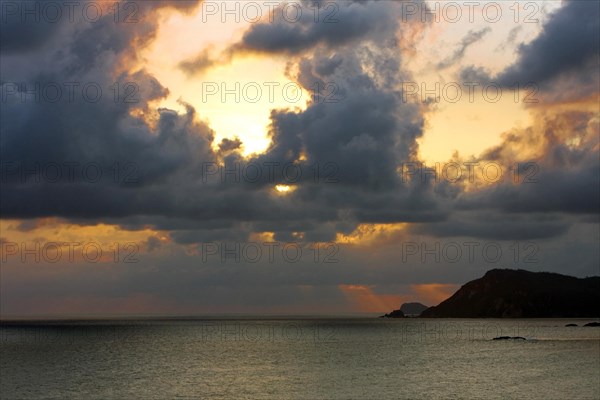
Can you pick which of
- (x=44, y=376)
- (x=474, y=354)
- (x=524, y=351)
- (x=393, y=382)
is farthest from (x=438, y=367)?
(x=44, y=376)

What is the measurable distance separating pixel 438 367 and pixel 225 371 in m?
44.4

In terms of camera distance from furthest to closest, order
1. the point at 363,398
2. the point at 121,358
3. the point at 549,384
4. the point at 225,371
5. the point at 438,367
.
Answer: the point at 121,358 < the point at 438,367 < the point at 225,371 < the point at 549,384 < the point at 363,398

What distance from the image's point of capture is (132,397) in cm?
9931

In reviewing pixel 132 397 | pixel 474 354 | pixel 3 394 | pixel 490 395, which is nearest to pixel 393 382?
pixel 490 395

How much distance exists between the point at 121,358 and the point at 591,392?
111 m

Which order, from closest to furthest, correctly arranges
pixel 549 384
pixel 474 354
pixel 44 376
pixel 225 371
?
pixel 549 384 < pixel 44 376 < pixel 225 371 < pixel 474 354

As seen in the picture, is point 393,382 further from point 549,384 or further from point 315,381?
point 549,384

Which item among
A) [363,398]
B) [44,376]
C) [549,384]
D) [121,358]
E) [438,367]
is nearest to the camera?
[363,398]

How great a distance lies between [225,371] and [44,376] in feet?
109

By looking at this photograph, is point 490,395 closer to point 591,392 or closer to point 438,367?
point 591,392

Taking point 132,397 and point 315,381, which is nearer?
point 132,397

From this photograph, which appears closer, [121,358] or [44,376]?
[44,376]

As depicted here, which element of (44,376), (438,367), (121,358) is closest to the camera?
(44,376)

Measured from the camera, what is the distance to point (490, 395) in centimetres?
9938
